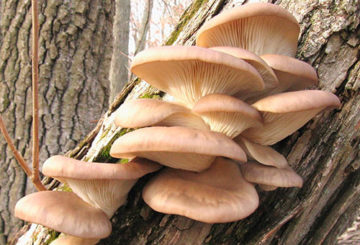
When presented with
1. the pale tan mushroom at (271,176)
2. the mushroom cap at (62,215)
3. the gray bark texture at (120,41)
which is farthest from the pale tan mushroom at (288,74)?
the gray bark texture at (120,41)

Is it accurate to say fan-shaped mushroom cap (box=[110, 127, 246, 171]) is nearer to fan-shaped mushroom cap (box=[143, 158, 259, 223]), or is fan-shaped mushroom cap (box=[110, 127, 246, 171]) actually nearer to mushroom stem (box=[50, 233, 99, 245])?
fan-shaped mushroom cap (box=[143, 158, 259, 223])

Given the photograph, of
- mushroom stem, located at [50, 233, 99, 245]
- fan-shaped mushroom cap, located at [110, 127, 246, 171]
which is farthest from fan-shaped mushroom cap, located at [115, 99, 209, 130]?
mushroom stem, located at [50, 233, 99, 245]

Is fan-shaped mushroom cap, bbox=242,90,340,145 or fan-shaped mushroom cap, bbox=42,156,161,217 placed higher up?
fan-shaped mushroom cap, bbox=242,90,340,145

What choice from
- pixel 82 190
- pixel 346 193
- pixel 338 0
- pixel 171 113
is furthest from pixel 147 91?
pixel 346 193

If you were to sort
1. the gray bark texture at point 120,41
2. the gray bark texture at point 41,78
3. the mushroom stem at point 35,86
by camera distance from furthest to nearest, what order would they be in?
the gray bark texture at point 120,41 → the gray bark texture at point 41,78 → the mushroom stem at point 35,86

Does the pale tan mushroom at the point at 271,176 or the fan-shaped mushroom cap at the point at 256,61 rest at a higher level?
the fan-shaped mushroom cap at the point at 256,61

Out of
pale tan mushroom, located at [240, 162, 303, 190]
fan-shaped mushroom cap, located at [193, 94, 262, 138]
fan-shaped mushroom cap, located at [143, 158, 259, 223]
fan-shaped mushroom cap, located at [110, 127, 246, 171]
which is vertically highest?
fan-shaped mushroom cap, located at [193, 94, 262, 138]

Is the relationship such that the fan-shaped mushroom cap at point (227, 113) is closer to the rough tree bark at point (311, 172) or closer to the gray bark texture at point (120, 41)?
the rough tree bark at point (311, 172)
